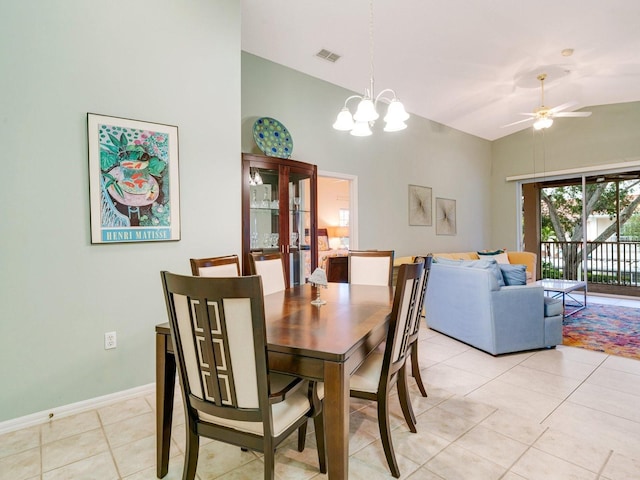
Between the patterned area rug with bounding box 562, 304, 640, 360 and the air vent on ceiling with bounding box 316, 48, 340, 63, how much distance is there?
159 inches

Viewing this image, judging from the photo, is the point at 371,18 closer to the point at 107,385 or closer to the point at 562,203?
the point at 107,385

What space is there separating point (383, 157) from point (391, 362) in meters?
4.16

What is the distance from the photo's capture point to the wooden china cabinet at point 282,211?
3.37m

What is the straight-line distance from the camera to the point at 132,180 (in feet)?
8.20

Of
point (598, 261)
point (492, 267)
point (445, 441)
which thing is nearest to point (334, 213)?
point (492, 267)

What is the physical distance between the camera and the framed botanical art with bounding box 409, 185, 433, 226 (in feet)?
19.1

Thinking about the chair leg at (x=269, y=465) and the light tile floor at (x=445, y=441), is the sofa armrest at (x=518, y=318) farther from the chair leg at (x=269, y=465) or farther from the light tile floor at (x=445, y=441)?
the chair leg at (x=269, y=465)

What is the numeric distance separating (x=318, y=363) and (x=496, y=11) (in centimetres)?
388

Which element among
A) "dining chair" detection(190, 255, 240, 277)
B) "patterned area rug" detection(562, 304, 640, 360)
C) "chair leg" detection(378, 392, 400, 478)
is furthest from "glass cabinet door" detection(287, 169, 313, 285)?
"patterned area rug" detection(562, 304, 640, 360)

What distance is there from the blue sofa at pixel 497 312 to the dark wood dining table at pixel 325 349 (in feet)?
4.95

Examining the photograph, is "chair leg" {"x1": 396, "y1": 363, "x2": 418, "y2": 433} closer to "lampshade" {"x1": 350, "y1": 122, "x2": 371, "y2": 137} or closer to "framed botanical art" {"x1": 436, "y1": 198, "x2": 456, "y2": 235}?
"lampshade" {"x1": 350, "y1": 122, "x2": 371, "y2": 137}

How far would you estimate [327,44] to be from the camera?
149 inches

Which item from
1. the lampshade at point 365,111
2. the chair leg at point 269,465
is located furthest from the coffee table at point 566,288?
the chair leg at point 269,465

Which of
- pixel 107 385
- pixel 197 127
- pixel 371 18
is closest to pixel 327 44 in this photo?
pixel 371 18
